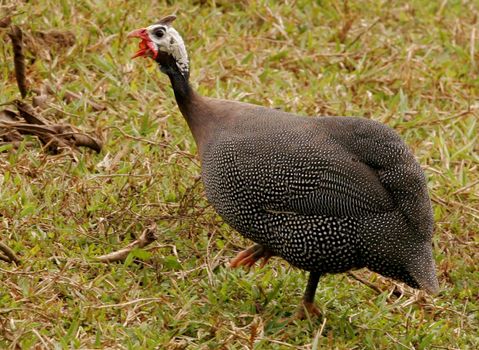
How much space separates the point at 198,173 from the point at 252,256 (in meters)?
0.91

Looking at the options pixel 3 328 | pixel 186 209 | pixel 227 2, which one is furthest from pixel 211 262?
pixel 227 2

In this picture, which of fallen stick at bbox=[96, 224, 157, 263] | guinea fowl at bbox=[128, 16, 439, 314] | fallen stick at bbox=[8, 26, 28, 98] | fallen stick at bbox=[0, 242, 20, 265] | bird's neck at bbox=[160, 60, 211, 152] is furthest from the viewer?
fallen stick at bbox=[8, 26, 28, 98]

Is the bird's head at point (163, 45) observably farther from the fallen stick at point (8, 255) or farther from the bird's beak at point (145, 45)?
the fallen stick at point (8, 255)

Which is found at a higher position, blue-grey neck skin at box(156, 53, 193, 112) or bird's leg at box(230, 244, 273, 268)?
blue-grey neck skin at box(156, 53, 193, 112)

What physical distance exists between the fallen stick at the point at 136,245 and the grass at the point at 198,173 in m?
0.04

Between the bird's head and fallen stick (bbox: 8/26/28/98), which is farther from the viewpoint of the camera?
fallen stick (bbox: 8/26/28/98)

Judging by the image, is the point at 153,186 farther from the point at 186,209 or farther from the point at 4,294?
the point at 4,294

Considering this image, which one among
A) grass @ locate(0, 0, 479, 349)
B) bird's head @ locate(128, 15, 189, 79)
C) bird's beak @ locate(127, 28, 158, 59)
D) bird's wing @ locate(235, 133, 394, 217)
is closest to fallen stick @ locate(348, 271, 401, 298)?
grass @ locate(0, 0, 479, 349)

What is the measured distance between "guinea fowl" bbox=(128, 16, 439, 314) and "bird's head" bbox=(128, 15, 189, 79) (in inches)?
21.5

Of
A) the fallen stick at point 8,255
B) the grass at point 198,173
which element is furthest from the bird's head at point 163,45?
the fallen stick at point 8,255

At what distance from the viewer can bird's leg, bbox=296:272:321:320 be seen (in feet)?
15.2

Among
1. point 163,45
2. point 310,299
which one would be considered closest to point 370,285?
point 310,299

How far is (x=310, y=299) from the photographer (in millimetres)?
4652

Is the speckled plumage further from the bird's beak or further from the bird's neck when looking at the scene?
the bird's beak
